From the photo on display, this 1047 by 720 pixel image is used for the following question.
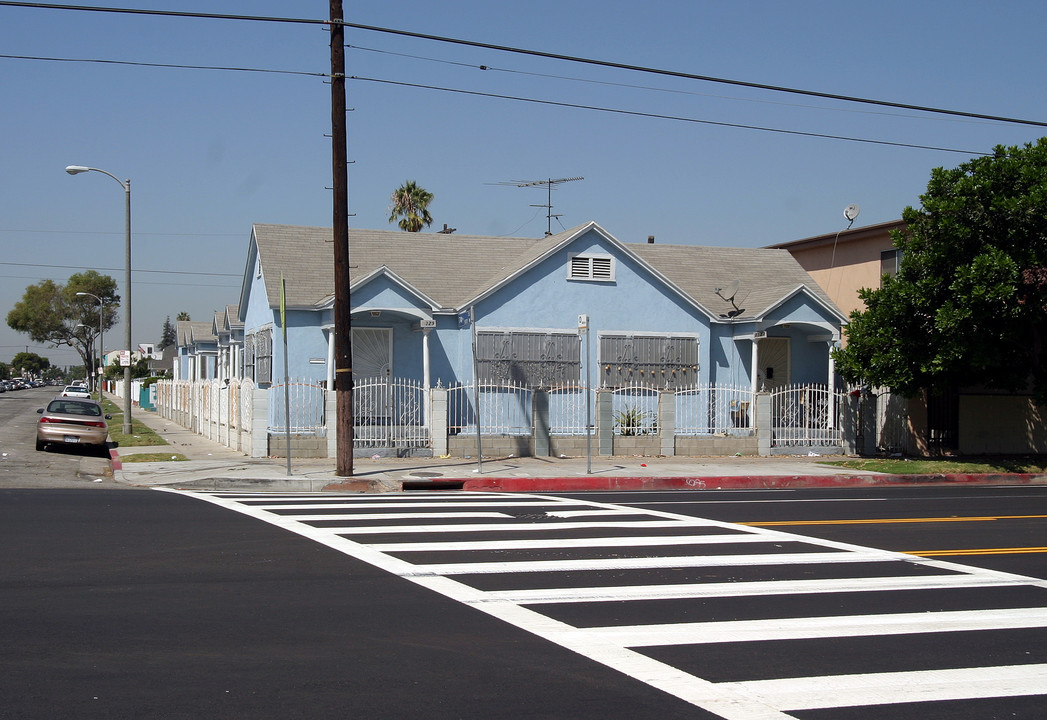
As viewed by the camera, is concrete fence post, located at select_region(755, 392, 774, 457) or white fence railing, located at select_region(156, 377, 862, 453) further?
concrete fence post, located at select_region(755, 392, 774, 457)

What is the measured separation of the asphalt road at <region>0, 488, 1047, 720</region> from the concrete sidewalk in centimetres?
440

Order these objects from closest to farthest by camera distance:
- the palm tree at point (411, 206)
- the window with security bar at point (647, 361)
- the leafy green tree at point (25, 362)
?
the window with security bar at point (647, 361), the palm tree at point (411, 206), the leafy green tree at point (25, 362)

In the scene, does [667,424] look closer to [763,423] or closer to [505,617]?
[763,423]

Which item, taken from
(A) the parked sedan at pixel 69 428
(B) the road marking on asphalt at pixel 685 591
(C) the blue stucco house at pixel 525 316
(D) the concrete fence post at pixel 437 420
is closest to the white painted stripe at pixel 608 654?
(B) the road marking on asphalt at pixel 685 591

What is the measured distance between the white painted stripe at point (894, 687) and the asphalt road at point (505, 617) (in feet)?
0.08

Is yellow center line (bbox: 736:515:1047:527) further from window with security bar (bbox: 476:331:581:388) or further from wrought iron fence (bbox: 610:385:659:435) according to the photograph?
window with security bar (bbox: 476:331:581:388)

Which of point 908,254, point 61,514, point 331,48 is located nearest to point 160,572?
point 61,514

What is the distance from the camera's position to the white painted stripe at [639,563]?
30.8 ft

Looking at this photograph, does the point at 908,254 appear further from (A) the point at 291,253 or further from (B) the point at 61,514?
(B) the point at 61,514

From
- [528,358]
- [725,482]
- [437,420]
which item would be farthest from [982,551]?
[528,358]

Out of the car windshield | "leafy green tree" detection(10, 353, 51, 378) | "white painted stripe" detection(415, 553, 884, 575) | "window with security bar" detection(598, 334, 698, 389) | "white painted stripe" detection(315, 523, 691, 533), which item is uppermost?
"leafy green tree" detection(10, 353, 51, 378)

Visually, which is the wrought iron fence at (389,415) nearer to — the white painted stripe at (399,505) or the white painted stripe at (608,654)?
the white painted stripe at (399,505)

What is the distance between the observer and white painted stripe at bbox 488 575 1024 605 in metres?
8.33

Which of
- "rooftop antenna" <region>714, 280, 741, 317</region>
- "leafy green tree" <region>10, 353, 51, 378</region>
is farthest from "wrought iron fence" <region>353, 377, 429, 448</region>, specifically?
"leafy green tree" <region>10, 353, 51, 378</region>
